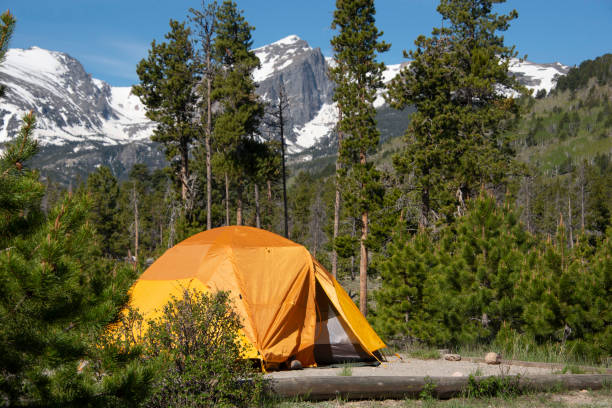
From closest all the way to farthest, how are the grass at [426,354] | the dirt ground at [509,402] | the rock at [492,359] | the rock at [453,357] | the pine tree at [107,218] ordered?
the dirt ground at [509,402] → the rock at [492,359] → the rock at [453,357] → the grass at [426,354] → the pine tree at [107,218]

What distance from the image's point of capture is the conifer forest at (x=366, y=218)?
11.9 feet

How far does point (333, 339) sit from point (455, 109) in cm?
1424

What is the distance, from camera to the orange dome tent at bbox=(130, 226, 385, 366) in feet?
30.4

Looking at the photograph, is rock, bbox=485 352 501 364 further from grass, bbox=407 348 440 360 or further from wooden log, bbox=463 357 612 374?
grass, bbox=407 348 440 360

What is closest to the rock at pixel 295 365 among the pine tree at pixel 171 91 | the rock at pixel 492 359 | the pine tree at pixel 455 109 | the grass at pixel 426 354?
the grass at pixel 426 354

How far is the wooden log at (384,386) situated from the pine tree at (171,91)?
2192 cm

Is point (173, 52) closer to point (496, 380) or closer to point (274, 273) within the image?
point (274, 273)

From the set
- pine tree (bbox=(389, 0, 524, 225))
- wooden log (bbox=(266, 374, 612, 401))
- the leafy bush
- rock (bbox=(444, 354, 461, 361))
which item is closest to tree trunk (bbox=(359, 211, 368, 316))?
pine tree (bbox=(389, 0, 524, 225))

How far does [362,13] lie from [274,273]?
15544mm

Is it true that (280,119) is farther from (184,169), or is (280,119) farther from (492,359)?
(492,359)

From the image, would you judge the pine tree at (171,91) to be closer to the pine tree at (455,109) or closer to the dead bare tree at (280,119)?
the dead bare tree at (280,119)

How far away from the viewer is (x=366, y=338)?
10164mm

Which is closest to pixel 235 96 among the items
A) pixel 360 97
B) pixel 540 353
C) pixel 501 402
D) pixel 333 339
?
pixel 360 97

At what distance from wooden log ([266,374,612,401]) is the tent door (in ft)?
10.9
